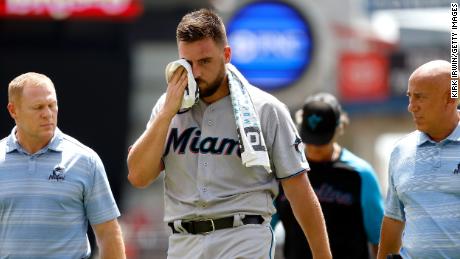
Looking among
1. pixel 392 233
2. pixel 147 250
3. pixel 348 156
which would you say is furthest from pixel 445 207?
pixel 147 250

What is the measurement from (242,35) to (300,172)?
56.3ft

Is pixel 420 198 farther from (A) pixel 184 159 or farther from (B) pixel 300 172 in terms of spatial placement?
(A) pixel 184 159

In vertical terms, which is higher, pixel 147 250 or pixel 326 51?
pixel 326 51

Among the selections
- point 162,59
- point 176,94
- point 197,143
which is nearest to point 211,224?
point 197,143

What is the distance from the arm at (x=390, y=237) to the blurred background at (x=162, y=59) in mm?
11702

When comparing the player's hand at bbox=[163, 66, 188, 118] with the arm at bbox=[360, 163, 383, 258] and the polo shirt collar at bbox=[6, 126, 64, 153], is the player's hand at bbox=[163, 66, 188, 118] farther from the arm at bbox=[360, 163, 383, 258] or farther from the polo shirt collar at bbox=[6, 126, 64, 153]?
the arm at bbox=[360, 163, 383, 258]

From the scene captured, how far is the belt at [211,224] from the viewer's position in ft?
24.4

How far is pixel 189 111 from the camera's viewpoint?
25.1 feet

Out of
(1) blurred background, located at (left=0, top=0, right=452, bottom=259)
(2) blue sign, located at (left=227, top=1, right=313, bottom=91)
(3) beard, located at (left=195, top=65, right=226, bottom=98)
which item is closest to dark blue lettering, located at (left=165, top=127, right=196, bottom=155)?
(3) beard, located at (left=195, top=65, right=226, bottom=98)

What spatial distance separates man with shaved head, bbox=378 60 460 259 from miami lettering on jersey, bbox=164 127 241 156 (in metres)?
0.96

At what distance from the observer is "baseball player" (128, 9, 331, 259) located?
7.42 meters

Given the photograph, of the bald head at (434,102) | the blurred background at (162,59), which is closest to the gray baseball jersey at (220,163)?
the bald head at (434,102)

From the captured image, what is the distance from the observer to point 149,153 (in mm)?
7469

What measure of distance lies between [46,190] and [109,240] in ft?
1.60
